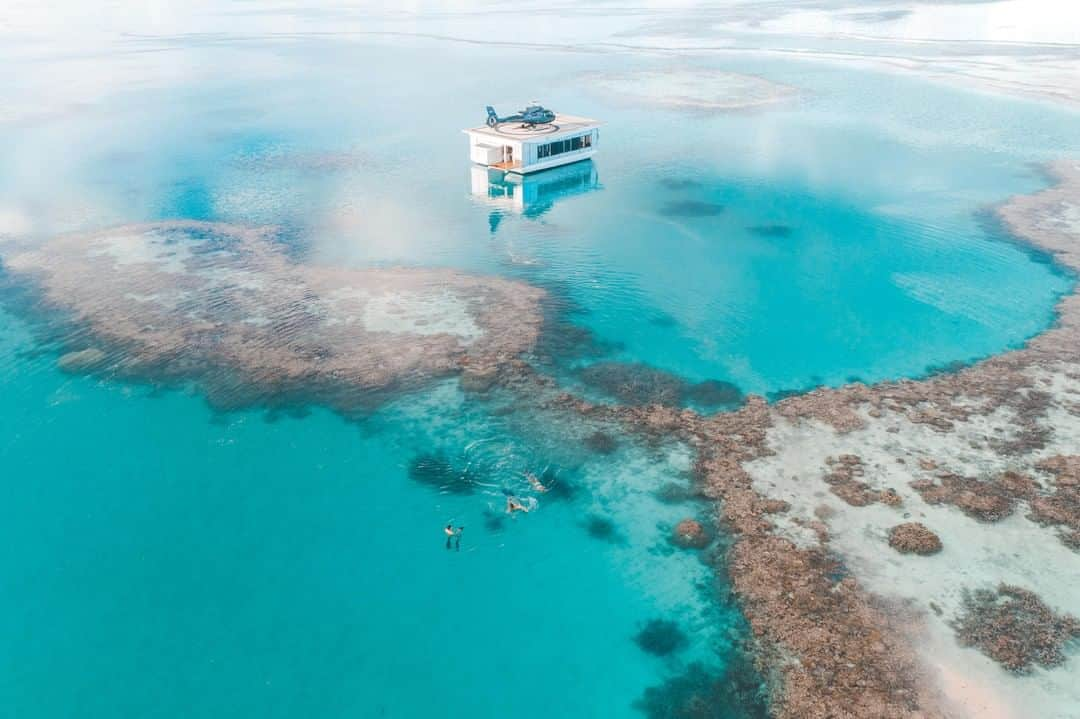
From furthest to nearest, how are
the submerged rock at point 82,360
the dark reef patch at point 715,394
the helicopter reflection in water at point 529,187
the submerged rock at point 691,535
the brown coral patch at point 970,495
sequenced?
the helicopter reflection in water at point 529,187, the submerged rock at point 82,360, the dark reef patch at point 715,394, the brown coral patch at point 970,495, the submerged rock at point 691,535

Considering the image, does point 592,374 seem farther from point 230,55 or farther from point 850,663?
point 230,55

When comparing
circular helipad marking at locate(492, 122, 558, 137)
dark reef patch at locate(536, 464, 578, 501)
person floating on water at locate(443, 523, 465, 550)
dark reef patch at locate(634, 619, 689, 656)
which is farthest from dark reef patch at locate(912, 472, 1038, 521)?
circular helipad marking at locate(492, 122, 558, 137)

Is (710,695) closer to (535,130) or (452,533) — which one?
(452,533)

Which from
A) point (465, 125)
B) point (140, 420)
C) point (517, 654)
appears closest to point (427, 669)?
point (517, 654)

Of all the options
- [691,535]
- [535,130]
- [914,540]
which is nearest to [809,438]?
[914,540]

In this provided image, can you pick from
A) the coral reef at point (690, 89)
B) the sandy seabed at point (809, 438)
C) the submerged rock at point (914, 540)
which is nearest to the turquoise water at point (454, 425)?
the sandy seabed at point (809, 438)

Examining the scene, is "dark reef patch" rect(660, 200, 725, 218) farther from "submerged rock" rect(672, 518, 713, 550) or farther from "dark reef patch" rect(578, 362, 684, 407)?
"submerged rock" rect(672, 518, 713, 550)

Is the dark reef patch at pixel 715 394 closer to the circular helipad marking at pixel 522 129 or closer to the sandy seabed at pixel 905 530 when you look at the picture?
the sandy seabed at pixel 905 530
